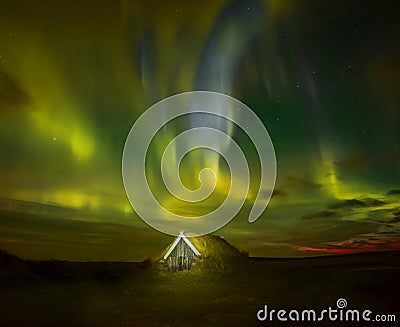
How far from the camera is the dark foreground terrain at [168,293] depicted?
145 inches

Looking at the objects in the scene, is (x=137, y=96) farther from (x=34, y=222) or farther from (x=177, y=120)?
(x=34, y=222)

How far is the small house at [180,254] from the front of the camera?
146 inches

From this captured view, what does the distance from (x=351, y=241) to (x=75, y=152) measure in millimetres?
1827

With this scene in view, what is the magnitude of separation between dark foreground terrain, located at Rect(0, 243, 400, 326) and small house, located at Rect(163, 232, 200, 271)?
0.06 metres

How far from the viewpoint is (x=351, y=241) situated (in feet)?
12.4

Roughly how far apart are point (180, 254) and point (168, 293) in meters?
0.25

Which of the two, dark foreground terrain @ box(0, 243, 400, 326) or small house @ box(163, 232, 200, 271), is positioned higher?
small house @ box(163, 232, 200, 271)

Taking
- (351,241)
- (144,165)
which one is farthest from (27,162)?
(351,241)

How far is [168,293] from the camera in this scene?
369cm

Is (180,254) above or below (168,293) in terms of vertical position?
above

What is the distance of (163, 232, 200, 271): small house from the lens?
3.70 m

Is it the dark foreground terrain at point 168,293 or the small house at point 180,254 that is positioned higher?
the small house at point 180,254

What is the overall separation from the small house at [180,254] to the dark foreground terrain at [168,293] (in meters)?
0.06

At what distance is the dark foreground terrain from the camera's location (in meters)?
3.68
